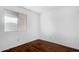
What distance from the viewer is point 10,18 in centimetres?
124

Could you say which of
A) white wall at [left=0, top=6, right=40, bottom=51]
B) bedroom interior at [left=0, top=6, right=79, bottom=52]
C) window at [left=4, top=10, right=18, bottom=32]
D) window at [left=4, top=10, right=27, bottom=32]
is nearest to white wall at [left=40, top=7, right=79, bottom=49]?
bedroom interior at [left=0, top=6, right=79, bottom=52]

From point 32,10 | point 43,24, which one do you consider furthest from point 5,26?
point 43,24

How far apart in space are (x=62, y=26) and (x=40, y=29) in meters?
0.35

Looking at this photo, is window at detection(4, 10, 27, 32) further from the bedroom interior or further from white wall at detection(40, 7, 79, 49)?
white wall at detection(40, 7, 79, 49)

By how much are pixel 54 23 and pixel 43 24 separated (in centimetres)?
18

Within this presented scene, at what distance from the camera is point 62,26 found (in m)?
1.29

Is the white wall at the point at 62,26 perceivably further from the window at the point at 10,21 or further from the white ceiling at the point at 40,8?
the window at the point at 10,21

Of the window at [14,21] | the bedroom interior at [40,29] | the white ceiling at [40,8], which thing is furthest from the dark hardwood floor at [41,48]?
the white ceiling at [40,8]

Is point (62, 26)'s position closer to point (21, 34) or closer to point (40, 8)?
point (40, 8)

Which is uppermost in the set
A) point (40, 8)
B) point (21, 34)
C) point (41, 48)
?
point (40, 8)

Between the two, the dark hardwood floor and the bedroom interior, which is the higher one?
the bedroom interior

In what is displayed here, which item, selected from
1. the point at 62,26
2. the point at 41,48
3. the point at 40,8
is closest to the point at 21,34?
the point at 41,48

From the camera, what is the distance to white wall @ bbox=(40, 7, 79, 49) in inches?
49.3
